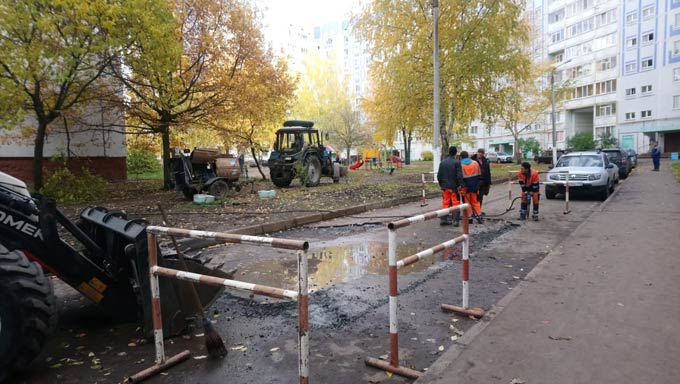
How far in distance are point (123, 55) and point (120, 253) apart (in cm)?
1127

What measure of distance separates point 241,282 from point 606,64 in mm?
64347

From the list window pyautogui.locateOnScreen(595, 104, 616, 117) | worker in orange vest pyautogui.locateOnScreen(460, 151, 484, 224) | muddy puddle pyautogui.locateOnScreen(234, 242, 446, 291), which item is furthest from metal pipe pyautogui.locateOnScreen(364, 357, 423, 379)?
window pyautogui.locateOnScreen(595, 104, 616, 117)

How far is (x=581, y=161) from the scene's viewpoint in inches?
639

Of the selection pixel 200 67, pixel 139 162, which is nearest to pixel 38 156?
pixel 200 67

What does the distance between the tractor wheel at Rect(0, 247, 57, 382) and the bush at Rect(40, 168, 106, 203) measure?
12552 mm

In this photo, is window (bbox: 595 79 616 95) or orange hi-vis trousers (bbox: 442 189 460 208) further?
window (bbox: 595 79 616 95)

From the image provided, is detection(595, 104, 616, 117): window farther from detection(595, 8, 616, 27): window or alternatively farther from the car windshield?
the car windshield

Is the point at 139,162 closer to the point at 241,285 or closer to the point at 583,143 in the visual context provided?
the point at 241,285

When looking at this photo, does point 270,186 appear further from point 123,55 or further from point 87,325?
point 87,325

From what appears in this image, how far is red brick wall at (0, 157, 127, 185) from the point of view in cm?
1791

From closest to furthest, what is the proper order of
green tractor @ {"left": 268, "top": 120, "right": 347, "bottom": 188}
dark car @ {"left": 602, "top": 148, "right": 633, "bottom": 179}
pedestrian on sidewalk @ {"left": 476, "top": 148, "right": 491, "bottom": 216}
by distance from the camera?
pedestrian on sidewalk @ {"left": 476, "top": 148, "right": 491, "bottom": 216} < green tractor @ {"left": 268, "top": 120, "right": 347, "bottom": 188} < dark car @ {"left": 602, "top": 148, "right": 633, "bottom": 179}

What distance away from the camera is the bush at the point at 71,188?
14.3 meters

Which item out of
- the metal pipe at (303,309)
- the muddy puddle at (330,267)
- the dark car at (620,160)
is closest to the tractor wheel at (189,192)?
the muddy puddle at (330,267)

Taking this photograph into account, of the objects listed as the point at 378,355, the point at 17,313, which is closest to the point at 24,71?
the point at 17,313
